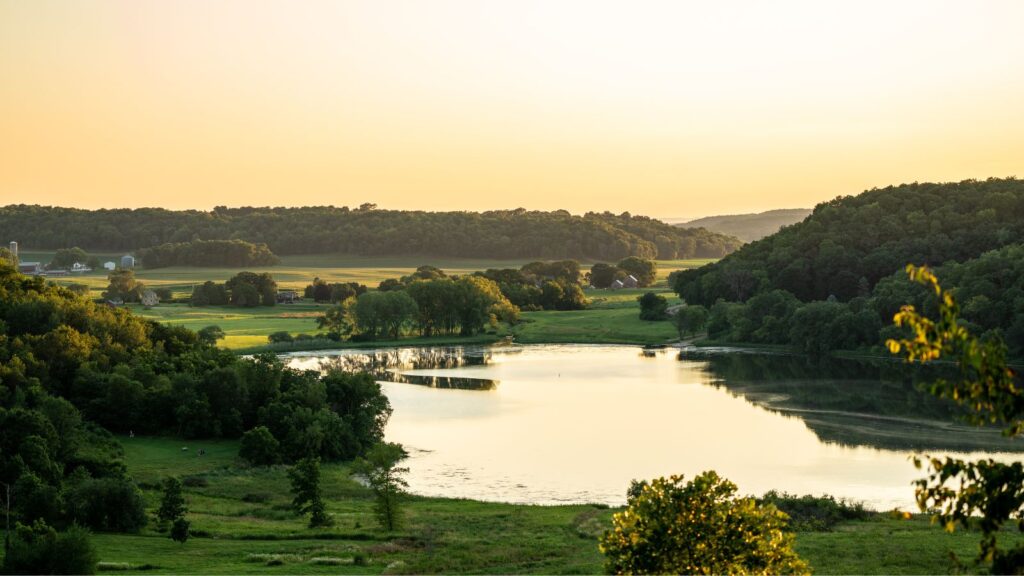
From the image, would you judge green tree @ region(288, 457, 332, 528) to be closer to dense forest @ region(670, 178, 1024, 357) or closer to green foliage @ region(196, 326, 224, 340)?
green foliage @ region(196, 326, 224, 340)

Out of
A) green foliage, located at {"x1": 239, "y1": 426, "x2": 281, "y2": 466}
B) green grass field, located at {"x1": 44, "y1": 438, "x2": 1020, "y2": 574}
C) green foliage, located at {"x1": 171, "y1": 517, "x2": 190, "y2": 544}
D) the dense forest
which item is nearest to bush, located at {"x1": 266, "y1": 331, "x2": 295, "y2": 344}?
the dense forest

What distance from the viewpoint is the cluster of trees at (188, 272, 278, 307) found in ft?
399

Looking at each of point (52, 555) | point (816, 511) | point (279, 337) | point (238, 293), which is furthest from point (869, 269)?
point (52, 555)

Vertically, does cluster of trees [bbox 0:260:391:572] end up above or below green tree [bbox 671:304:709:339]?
below

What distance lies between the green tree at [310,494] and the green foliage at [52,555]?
29.2 ft

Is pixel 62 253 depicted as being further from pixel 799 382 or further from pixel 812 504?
pixel 812 504

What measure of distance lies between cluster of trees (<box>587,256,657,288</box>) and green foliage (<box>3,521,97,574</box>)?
133 meters

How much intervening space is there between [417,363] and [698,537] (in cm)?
6809

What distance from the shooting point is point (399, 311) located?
99.5m

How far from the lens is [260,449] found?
46.7 meters

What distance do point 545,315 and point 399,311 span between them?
2160 centimetres

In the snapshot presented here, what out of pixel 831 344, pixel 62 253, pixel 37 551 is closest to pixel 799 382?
pixel 831 344

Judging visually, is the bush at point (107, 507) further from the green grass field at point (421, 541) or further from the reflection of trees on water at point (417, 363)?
the reflection of trees on water at point (417, 363)

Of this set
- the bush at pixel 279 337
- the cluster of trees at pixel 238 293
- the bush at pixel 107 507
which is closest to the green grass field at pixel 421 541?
the bush at pixel 107 507
